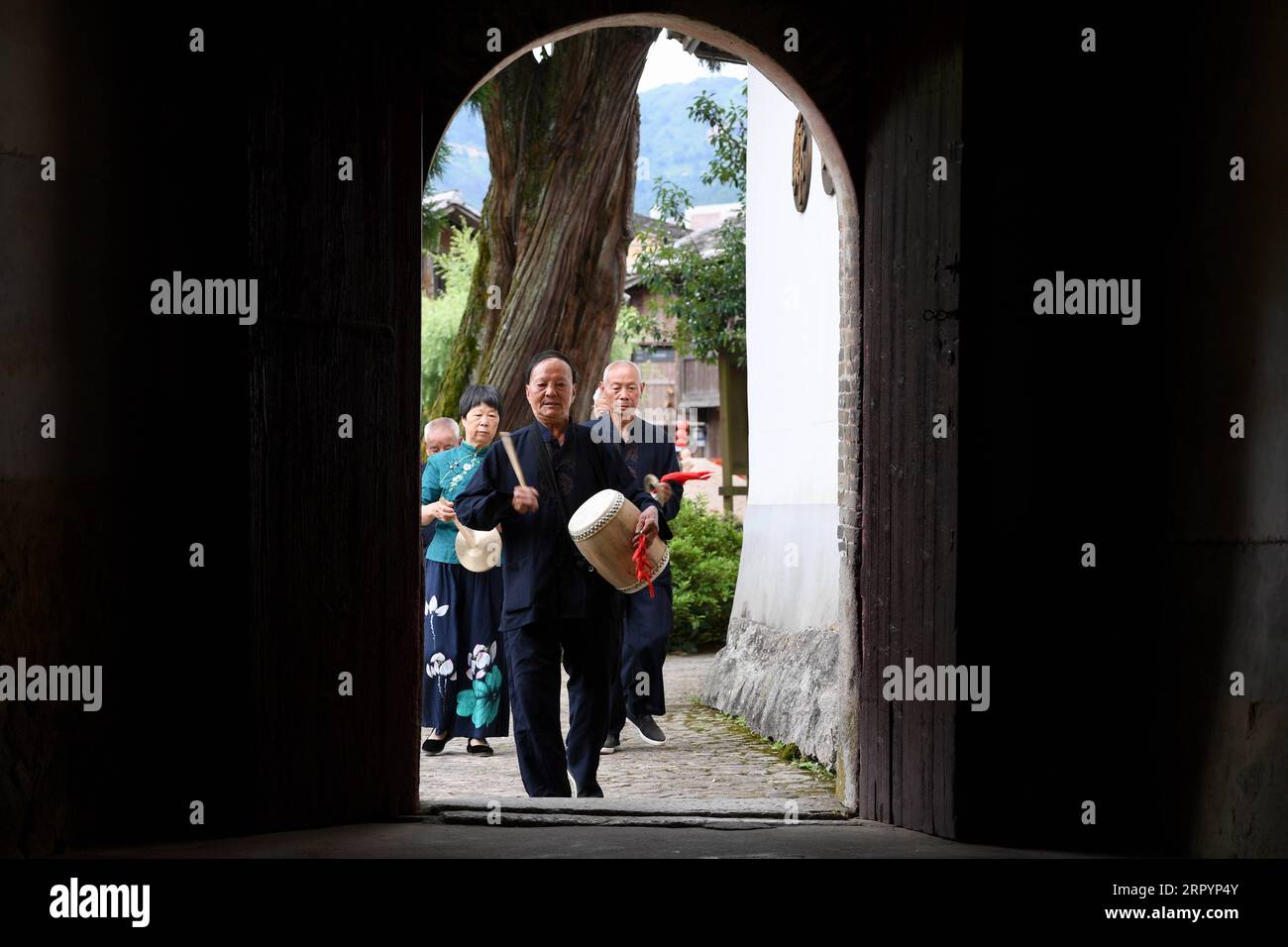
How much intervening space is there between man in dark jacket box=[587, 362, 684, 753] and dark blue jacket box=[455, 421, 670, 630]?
3.86 ft

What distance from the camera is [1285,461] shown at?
4004 millimetres

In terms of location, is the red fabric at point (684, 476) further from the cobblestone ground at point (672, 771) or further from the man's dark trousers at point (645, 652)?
the cobblestone ground at point (672, 771)

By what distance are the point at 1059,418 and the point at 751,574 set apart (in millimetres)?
6121

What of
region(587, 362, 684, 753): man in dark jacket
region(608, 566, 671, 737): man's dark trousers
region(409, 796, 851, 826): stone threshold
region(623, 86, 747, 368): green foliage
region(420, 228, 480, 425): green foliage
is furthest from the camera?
region(420, 228, 480, 425): green foliage

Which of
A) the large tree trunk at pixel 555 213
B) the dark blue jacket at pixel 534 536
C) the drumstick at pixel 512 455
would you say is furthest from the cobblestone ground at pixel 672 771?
the large tree trunk at pixel 555 213

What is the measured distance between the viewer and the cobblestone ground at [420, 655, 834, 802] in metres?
6.65

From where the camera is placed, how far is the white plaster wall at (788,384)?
8.28 meters

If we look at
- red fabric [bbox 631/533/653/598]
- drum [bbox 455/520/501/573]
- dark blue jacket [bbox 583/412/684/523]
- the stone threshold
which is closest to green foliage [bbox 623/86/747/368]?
dark blue jacket [bbox 583/412/684/523]

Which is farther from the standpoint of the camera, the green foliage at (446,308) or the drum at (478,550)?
the green foliage at (446,308)

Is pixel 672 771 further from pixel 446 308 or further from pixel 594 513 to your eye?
pixel 446 308

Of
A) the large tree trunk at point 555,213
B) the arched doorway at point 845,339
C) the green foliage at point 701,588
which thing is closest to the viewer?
the arched doorway at point 845,339

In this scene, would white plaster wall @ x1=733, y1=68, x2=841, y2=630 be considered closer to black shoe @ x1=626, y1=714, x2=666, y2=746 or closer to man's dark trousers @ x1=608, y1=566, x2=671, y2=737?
man's dark trousers @ x1=608, y1=566, x2=671, y2=737

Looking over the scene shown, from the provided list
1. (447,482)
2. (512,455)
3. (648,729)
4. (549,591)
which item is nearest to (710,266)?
(648,729)
